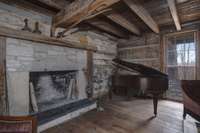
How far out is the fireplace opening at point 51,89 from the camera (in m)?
2.44

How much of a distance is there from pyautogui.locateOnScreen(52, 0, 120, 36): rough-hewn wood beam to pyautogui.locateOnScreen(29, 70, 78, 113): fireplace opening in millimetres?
1070

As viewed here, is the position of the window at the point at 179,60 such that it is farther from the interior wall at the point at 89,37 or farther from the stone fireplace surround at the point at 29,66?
the stone fireplace surround at the point at 29,66

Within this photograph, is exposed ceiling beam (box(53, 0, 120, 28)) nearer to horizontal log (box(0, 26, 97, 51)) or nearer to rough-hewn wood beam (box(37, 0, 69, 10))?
rough-hewn wood beam (box(37, 0, 69, 10))

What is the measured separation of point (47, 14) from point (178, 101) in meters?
4.13

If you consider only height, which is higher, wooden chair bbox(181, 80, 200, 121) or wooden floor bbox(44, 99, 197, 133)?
wooden chair bbox(181, 80, 200, 121)

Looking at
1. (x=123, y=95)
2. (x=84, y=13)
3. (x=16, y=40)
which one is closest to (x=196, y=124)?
(x=123, y=95)

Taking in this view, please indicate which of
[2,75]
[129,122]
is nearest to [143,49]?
[129,122]

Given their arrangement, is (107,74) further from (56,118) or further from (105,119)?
(56,118)

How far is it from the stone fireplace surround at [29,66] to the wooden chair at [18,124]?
87cm

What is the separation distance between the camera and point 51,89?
283 centimetres

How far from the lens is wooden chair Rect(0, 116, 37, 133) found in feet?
4.05

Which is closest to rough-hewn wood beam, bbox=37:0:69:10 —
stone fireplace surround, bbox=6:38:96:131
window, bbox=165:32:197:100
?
stone fireplace surround, bbox=6:38:96:131

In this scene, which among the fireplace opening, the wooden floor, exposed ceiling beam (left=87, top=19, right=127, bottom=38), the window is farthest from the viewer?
the window

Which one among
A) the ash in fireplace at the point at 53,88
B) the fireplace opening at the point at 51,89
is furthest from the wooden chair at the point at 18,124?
the ash in fireplace at the point at 53,88
